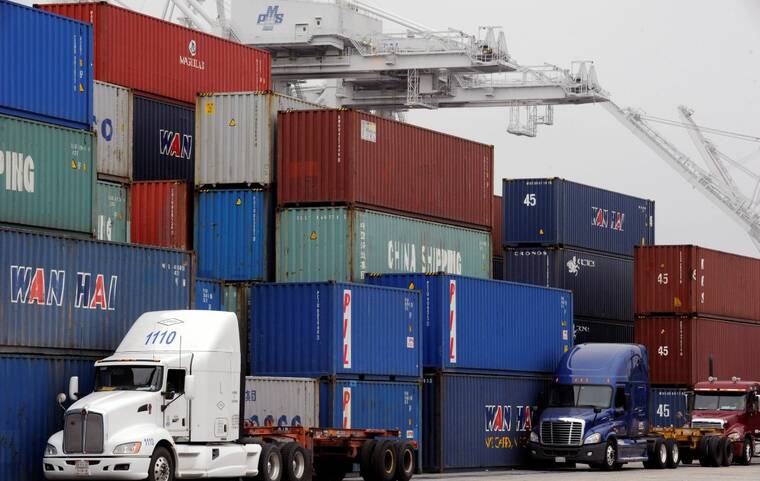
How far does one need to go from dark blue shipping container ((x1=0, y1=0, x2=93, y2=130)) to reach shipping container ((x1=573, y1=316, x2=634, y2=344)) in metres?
21.6

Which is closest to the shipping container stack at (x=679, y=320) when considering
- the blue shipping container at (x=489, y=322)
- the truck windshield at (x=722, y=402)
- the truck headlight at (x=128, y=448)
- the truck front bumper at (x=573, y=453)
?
the truck windshield at (x=722, y=402)

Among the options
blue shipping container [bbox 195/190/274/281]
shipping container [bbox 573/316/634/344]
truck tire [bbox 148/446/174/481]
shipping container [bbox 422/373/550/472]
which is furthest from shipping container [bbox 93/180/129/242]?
shipping container [bbox 573/316/634/344]

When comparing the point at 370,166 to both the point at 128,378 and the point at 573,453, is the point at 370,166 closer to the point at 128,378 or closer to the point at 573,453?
the point at 573,453

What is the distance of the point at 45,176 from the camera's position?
90.1 ft

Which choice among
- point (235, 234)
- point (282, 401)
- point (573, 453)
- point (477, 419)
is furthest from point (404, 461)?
point (573, 453)

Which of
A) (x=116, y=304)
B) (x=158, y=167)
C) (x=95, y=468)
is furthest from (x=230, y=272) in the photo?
(x=95, y=468)

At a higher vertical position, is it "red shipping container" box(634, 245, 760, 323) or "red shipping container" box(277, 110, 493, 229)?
"red shipping container" box(277, 110, 493, 229)

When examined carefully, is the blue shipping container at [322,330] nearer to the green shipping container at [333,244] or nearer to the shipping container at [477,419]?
the green shipping container at [333,244]

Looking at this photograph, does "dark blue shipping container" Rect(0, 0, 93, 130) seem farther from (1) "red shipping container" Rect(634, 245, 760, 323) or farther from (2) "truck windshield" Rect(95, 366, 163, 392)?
(1) "red shipping container" Rect(634, 245, 760, 323)

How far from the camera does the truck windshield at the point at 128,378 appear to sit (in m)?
25.5

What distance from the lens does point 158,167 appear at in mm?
38875

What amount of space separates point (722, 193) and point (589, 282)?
45003 mm

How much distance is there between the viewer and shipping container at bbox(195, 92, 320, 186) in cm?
3566

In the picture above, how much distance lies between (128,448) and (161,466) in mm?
807
